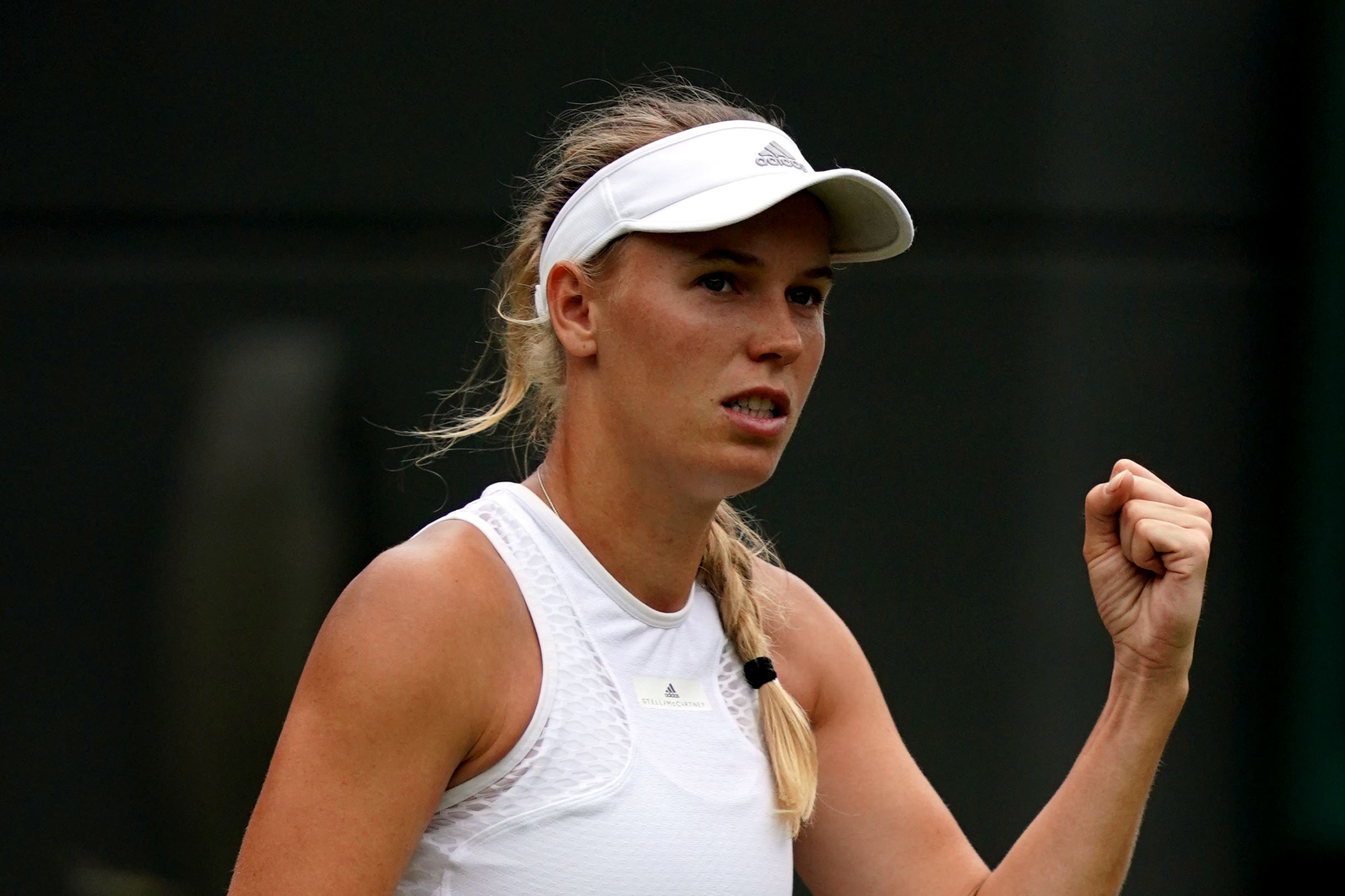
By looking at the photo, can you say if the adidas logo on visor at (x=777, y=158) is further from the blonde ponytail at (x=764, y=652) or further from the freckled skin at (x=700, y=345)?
the blonde ponytail at (x=764, y=652)

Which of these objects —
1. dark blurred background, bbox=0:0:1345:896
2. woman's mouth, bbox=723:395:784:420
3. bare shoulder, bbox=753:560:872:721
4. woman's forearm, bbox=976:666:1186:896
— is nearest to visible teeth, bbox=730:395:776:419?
woman's mouth, bbox=723:395:784:420

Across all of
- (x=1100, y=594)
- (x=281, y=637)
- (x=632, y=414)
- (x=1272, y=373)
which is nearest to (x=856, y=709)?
(x=1100, y=594)

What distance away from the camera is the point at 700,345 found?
1738mm

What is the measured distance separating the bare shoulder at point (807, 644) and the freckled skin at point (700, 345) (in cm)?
30

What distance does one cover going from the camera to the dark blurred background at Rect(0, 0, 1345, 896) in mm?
3396

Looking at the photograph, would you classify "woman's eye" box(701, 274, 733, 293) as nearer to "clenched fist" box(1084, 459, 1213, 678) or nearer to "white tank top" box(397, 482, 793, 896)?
"white tank top" box(397, 482, 793, 896)

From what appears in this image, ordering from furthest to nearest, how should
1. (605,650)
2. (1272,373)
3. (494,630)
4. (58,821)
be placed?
1. (1272,373)
2. (58,821)
3. (605,650)
4. (494,630)

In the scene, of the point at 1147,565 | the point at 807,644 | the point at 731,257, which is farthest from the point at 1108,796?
the point at 731,257

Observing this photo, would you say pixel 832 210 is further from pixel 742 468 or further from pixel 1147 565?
pixel 1147 565

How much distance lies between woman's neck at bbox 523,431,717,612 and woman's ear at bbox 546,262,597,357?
0.13 m

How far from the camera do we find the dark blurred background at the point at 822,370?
11.1ft

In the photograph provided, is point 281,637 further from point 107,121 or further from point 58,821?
point 107,121

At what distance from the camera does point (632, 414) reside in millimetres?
1789

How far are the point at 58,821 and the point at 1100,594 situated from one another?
2533 millimetres
